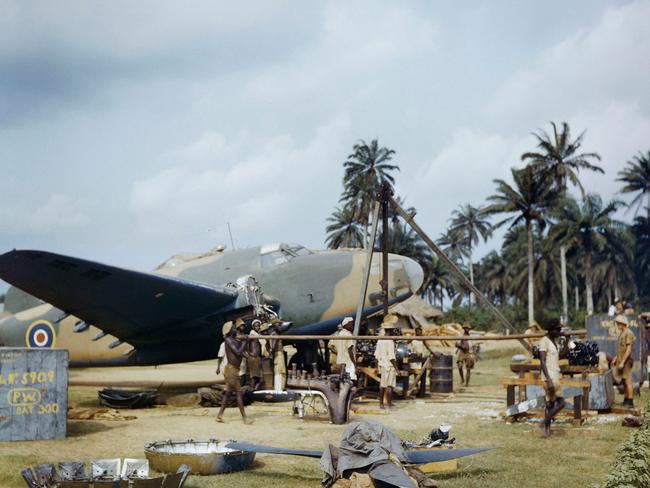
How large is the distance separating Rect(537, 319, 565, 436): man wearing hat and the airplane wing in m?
8.02

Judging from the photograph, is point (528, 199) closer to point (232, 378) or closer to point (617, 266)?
point (617, 266)

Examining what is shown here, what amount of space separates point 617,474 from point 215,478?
13.3 feet

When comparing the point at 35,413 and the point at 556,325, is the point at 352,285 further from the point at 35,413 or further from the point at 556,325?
the point at 35,413

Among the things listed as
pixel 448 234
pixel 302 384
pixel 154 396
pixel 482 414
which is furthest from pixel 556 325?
pixel 448 234

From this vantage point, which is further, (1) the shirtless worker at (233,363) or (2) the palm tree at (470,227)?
(2) the palm tree at (470,227)

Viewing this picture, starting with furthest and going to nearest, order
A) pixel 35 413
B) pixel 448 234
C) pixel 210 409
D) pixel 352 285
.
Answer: pixel 448 234, pixel 352 285, pixel 210 409, pixel 35 413

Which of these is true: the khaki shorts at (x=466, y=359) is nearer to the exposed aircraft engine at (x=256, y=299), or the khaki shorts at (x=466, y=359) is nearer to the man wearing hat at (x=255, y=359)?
the exposed aircraft engine at (x=256, y=299)

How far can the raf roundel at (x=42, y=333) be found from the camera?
17641 mm

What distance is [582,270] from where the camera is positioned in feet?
241

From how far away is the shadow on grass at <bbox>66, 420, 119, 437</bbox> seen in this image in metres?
10.9

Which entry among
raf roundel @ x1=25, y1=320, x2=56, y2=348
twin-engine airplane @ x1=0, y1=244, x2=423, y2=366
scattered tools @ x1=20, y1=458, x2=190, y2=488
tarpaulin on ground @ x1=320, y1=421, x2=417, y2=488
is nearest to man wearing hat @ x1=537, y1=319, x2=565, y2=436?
tarpaulin on ground @ x1=320, y1=421, x2=417, y2=488

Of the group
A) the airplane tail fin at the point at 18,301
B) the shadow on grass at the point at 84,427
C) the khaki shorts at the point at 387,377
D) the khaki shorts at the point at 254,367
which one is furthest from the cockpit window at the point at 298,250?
the shadow on grass at the point at 84,427

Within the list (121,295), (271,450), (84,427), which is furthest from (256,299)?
(271,450)

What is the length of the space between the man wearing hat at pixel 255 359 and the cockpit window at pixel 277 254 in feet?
7.71
